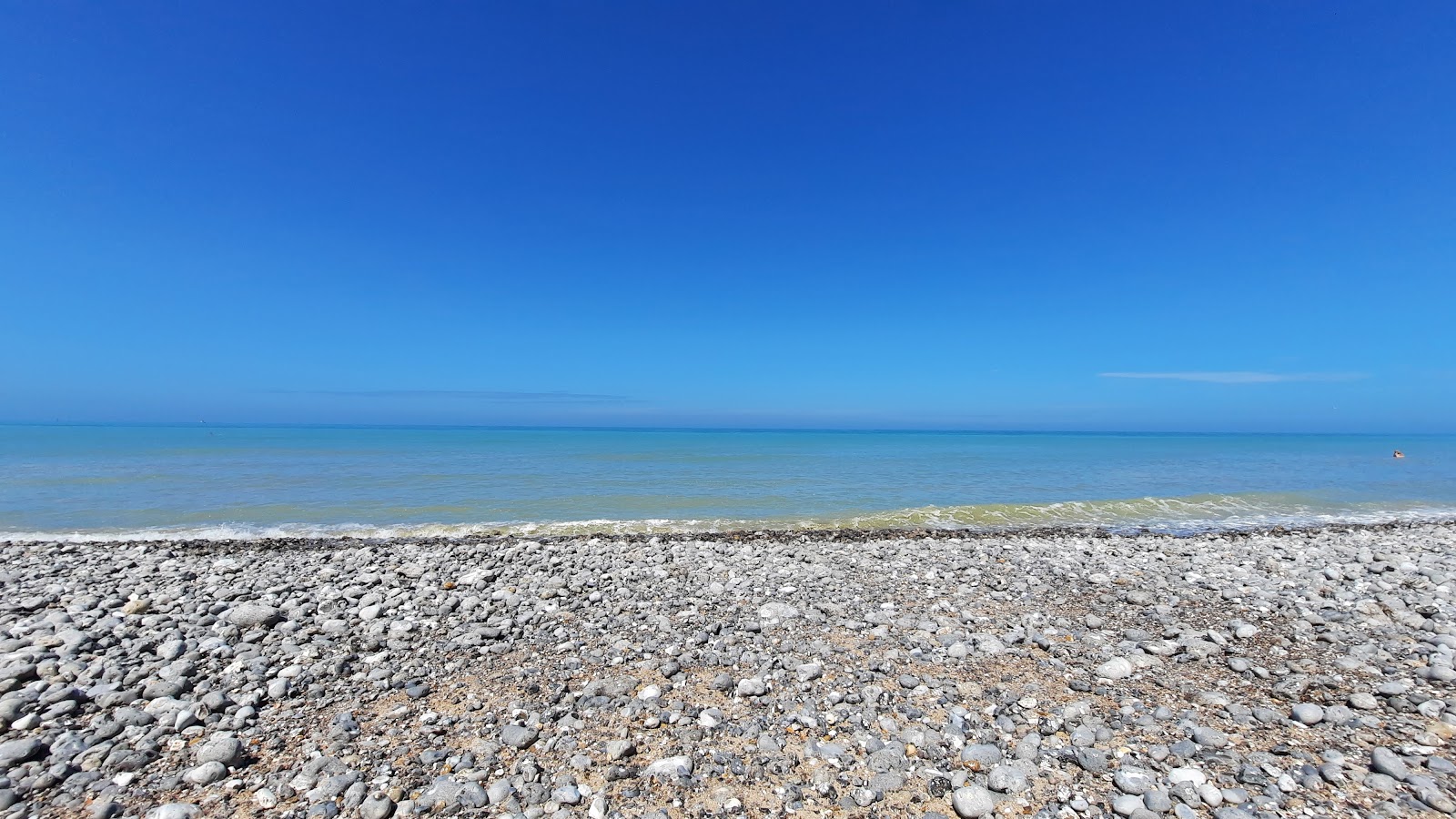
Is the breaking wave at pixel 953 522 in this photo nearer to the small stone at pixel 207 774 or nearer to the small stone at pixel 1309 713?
the small stone at pixel 207 774

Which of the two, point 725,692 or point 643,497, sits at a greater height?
point 725,692

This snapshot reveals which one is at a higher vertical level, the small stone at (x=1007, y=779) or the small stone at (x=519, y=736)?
the small stone at (x=1007, y=779)

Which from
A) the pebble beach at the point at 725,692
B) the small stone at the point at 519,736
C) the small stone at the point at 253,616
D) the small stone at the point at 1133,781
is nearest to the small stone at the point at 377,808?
the pebble beach at the point at 725,692

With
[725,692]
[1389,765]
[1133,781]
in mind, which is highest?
[1389,765]

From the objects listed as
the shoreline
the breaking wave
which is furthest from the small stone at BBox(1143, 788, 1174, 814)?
the breaking wave

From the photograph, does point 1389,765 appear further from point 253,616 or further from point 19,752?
point 253,616

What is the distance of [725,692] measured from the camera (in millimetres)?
4996

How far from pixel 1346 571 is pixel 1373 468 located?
37281mm

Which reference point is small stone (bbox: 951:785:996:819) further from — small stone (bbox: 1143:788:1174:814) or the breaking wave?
the breaking wave

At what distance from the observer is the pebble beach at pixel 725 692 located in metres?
3.62

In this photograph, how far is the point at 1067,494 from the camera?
21.8m

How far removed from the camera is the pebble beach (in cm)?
362

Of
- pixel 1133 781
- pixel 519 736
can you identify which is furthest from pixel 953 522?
pixel 519 736

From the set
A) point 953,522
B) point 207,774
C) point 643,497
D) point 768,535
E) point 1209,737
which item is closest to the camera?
point 207,774
